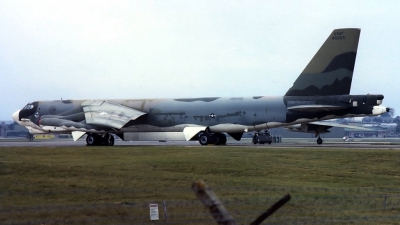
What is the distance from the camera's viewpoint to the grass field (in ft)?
51.4

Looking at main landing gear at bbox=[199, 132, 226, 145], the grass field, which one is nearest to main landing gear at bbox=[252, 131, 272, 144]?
main landing gear at bbox=[199, 132, 226, 145]

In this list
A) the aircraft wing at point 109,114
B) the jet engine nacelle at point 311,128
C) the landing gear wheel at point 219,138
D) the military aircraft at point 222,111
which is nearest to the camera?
the military aircraft at point 222,111

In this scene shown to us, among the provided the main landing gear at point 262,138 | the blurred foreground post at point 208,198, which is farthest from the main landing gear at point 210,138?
the blurred foreground post at point 208,198

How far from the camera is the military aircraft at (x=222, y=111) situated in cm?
4547

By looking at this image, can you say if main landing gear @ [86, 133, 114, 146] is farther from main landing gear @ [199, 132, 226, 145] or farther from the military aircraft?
main landing gear @ [199, 132, 226, 145]

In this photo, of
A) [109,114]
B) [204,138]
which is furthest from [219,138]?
[109,114]

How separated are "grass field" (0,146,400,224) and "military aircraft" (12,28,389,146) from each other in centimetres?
1135

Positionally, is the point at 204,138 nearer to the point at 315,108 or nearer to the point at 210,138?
the point at 210,138

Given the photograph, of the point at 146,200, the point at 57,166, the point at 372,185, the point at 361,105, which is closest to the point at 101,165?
the point at 57,166

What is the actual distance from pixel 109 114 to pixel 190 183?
30771 millimetres

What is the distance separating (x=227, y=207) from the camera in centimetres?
1698

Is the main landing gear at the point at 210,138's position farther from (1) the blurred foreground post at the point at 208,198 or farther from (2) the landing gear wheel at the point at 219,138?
(1) the blurred foreground post at the point at 208,198

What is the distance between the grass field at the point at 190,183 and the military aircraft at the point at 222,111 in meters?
11.4

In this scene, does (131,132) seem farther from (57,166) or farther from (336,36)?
(57,166)
